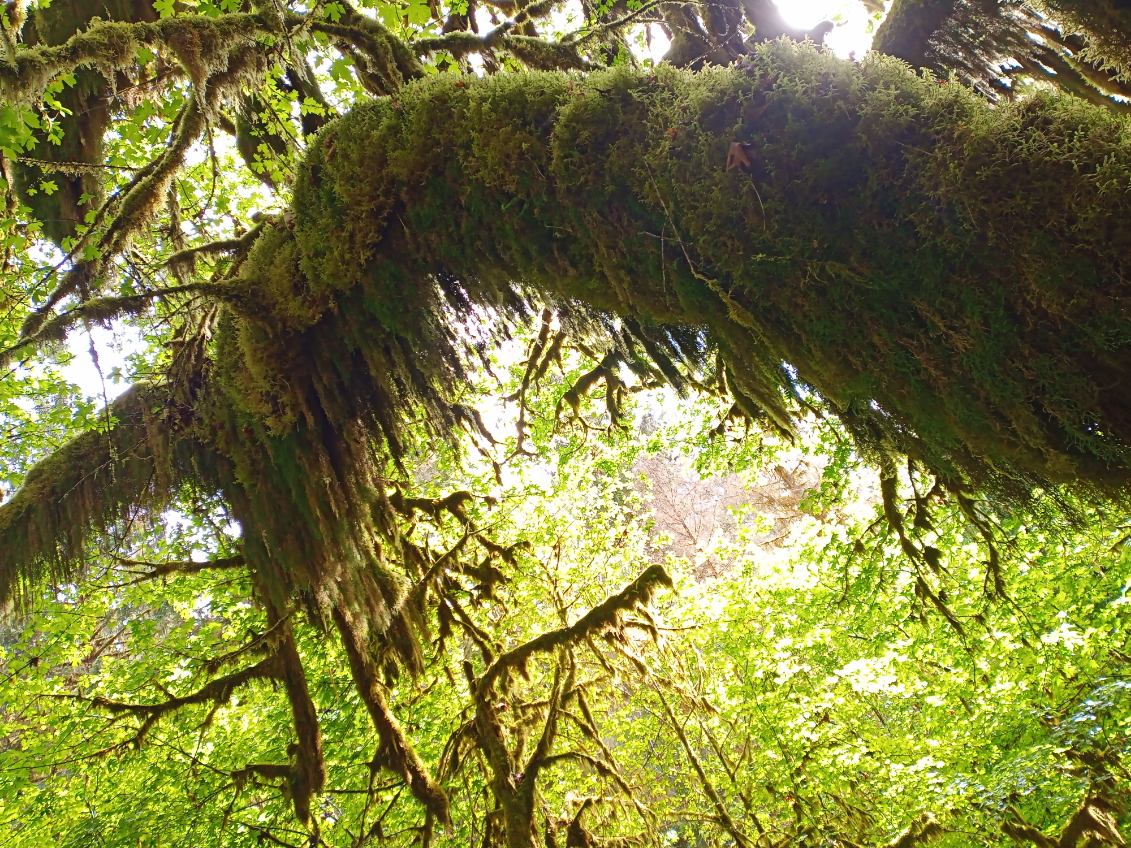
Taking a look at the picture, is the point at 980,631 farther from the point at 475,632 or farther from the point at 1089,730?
the point at 475,632

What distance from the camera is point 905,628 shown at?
867 centimetres

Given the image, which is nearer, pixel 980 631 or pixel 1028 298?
pixel 1028 298

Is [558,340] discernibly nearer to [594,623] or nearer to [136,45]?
[594,623]

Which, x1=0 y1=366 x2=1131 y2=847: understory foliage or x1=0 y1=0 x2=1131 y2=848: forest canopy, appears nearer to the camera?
x1=0 y1=0 x2=1131 y2=848: forest canopy

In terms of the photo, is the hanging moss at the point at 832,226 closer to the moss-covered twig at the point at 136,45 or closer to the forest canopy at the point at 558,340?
the forest canopy at the point at 558,340

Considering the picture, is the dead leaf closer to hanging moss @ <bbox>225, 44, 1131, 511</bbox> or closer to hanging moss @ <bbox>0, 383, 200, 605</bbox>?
hanging moss @ <bbox>225, 44, 1131, 511</bbox>

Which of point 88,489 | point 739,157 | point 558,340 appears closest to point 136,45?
point 88,489

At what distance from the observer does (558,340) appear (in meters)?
5.84

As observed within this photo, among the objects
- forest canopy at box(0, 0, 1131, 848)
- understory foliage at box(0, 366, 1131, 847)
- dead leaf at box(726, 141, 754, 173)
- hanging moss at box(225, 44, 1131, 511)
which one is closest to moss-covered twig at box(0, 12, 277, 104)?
forest canopy at box(0, 0, 1131, 848)

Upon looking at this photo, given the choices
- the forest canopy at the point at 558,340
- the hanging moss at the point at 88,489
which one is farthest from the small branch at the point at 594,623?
the hanging moss at the point at 88,489

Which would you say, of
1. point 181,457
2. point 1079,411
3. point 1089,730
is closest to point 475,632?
point 181,457

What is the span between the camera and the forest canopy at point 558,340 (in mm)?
1618

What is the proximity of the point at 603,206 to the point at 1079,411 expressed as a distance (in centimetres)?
141

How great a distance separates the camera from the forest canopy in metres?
1.62
